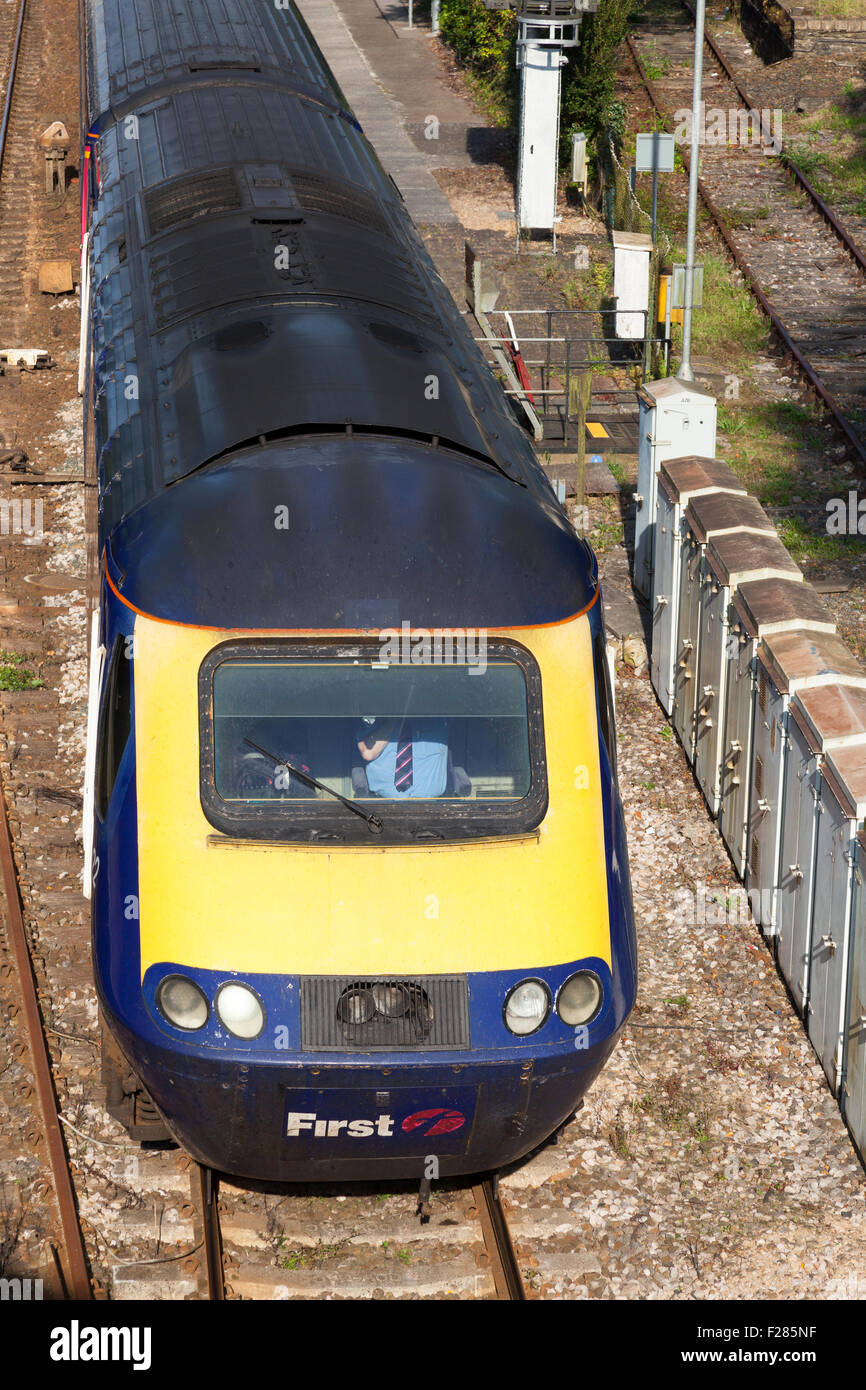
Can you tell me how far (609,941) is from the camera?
23.3ft

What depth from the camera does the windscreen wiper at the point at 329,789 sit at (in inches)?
273

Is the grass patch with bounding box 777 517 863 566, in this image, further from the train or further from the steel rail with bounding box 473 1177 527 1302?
the steel rail with bounding box 473 1177 527 1302

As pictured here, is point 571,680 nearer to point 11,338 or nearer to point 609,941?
point 609,941

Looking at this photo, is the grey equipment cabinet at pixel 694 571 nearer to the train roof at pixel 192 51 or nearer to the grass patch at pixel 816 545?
the grass patch at pixel 816 545

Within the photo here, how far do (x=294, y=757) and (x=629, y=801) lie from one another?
4.93m

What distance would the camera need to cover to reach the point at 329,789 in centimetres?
704

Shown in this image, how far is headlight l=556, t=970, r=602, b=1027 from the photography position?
688cm

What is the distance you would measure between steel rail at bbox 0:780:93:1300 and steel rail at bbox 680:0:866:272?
1490 centimetres

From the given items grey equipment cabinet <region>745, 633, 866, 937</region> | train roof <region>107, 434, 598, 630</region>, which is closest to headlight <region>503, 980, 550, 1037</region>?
train roof <region>107, 434, 598, 630</region>

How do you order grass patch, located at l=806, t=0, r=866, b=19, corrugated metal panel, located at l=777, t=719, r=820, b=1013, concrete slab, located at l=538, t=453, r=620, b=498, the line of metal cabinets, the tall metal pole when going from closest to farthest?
the line of metal cabinets < corrugated metal panel, located at l=777, t=719, r=820, b=1013 < the tall metal pole < concrete slab, located at l=538, t=453, r=620, b=498 < grass patch, located at l=806, t=0, r=866, b=19

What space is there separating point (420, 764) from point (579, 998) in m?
1.19

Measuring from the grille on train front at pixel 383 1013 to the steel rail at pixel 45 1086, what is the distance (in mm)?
1875

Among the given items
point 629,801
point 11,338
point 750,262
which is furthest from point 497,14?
point 629,801

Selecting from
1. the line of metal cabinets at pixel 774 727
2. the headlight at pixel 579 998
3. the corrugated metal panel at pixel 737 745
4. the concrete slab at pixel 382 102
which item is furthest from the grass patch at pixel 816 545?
the concrete slab at pixel 382 102
